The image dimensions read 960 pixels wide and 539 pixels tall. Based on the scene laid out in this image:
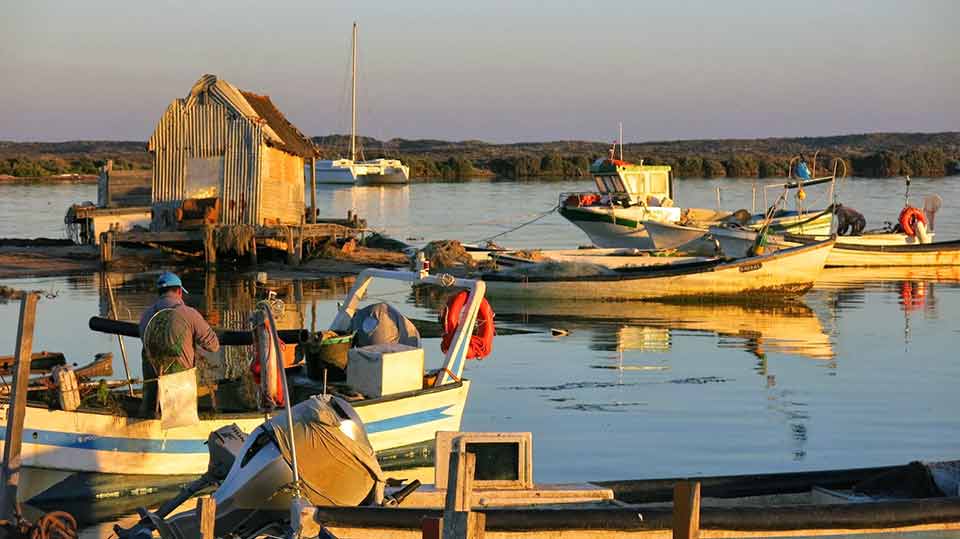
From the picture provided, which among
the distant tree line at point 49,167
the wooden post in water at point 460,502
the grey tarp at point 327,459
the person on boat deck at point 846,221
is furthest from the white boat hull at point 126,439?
the distant tree line at point 49,167

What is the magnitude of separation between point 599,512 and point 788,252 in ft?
A: 67.3

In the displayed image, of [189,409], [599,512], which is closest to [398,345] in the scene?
[189,409]

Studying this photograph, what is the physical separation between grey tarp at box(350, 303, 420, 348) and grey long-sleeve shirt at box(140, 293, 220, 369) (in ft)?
6.69

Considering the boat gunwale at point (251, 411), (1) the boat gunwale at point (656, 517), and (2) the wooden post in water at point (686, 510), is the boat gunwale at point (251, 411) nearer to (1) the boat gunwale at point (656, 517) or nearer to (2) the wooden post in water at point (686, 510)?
(1) the boat gunwale at point (656, 517)

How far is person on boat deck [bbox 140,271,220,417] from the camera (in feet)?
42.6

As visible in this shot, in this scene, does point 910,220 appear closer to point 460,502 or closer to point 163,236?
point 163,236

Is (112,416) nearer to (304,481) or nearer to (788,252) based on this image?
(304,481)

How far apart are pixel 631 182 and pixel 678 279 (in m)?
13.8

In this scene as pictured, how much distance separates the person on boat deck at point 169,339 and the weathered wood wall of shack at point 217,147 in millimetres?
20321

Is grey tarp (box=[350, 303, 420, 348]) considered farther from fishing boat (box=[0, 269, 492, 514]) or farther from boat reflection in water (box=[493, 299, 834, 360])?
boat reflection in water (box=[493, 299, 834, 360])

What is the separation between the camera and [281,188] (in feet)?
115

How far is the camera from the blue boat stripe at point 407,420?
14164mm

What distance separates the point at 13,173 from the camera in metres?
96.0

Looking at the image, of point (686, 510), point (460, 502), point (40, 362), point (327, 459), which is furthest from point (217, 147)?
point (686, 510)
